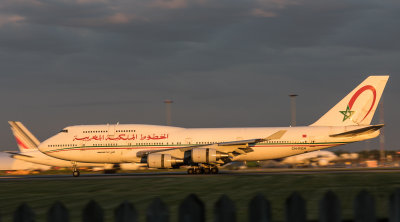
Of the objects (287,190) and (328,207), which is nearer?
(328,207)

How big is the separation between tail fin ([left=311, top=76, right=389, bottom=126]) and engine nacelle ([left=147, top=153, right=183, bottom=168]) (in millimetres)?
13500

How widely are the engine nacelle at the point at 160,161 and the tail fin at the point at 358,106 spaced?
13500 mm

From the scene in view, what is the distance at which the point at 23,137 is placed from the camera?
54.7m

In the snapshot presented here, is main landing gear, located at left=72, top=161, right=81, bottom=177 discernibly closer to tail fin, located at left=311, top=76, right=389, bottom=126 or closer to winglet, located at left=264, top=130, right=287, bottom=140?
winglet, located at left=264, top=130, right=287, bottom=140

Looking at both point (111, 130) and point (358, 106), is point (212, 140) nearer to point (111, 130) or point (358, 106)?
point (111, 130)

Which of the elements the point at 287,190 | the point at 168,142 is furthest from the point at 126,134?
the point at 287,190

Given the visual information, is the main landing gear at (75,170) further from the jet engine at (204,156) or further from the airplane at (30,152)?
the jet engine at (204,156)

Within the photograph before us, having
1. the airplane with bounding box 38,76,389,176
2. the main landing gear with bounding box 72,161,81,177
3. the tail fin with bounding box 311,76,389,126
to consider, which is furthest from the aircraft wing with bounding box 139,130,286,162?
the main landing gear with bounding box 72,161,81,177

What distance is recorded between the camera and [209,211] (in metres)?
12.0

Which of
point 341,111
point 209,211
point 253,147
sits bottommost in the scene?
point 209,211

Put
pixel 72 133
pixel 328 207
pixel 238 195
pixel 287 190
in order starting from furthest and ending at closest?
pixel 72 133
pixel 287 190
pixel 238 195
pixel 328 207

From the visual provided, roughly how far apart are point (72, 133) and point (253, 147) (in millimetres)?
17031

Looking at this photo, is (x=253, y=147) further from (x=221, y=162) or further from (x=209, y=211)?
(x=209, y=211)

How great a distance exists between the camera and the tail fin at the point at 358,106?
141 feet
